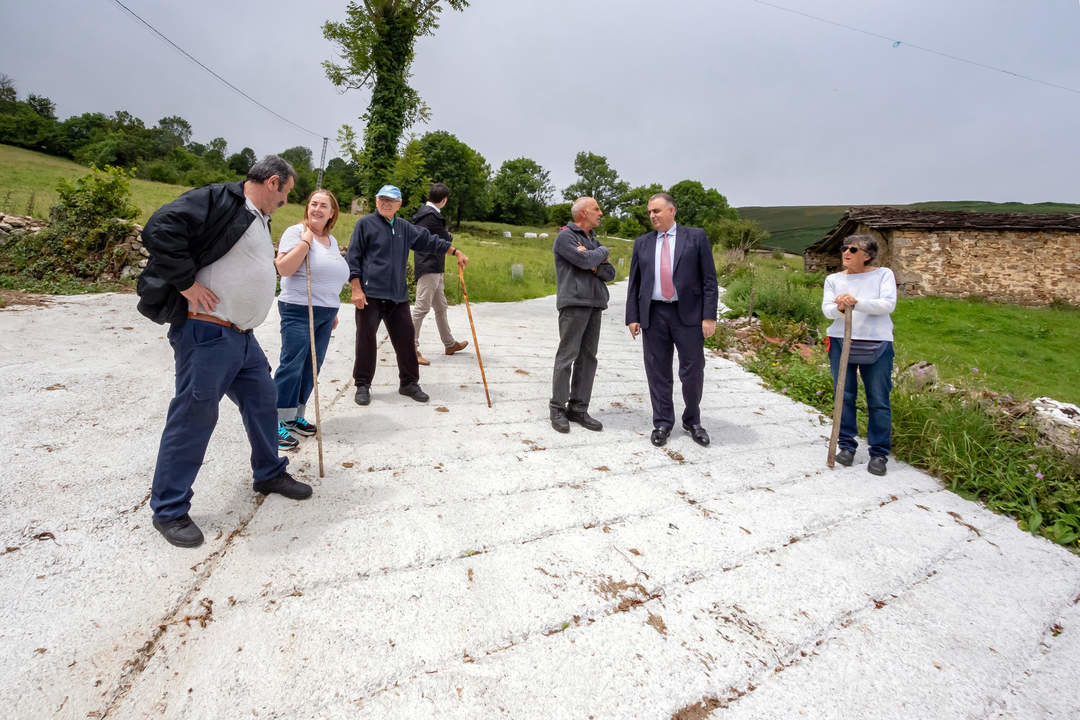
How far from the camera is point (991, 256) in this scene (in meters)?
16.3

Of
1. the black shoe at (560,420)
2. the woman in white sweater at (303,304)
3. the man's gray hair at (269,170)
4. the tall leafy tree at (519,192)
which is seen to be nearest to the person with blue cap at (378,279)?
the woman in white sweater at (303,304)

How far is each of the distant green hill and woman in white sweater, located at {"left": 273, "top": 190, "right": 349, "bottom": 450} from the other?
3150 cm

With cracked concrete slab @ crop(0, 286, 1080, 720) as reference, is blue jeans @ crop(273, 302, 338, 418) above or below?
above

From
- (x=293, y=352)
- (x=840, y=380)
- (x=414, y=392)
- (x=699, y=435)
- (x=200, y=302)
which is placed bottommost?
(x=699, y=435)

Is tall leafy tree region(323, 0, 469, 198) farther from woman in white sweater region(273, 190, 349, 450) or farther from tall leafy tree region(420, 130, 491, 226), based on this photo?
tall leafy tree region(420, 130, 491, 226)

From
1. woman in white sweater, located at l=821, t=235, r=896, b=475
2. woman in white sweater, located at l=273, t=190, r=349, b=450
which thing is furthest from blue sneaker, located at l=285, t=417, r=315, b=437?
woman in white sweater, located at l=821, t=235, r=896, b=475

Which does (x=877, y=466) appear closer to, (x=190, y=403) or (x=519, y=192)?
(x=190, y=403)

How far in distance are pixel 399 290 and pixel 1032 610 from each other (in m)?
4.61

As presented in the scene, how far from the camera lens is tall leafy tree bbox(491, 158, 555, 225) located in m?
67.2

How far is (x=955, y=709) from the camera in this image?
178 cm

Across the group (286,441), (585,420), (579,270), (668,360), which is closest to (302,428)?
(286,441)

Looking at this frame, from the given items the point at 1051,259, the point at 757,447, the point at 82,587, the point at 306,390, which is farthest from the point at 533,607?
the point at 1051,259

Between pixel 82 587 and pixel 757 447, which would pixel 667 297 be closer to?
pixel 757 447

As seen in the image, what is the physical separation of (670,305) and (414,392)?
8.23 feet
